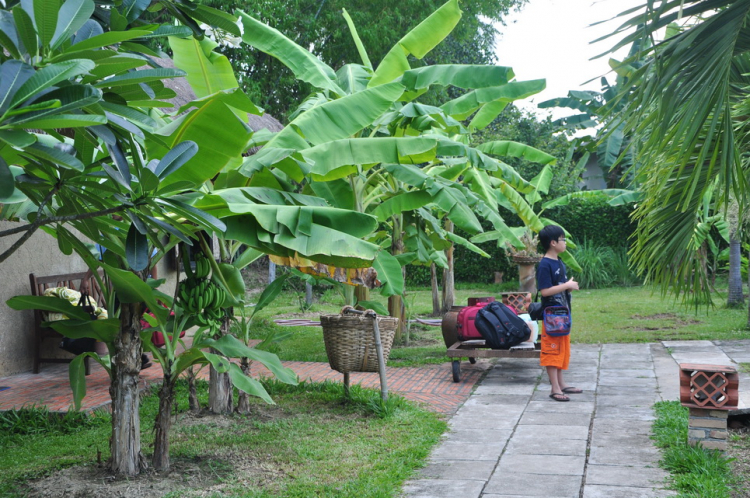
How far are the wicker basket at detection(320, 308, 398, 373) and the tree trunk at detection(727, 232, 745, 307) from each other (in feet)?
32.5

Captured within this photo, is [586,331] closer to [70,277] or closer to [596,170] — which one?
[70,277]

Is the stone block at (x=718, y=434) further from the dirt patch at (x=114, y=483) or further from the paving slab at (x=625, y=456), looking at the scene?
the dirt patch at (x=114, y=483)

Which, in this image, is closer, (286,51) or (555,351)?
(555,351)

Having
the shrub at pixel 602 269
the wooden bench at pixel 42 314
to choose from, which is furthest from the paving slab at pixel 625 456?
the shrub at pixel 602 269

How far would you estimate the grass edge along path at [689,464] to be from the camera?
4246 millimetres

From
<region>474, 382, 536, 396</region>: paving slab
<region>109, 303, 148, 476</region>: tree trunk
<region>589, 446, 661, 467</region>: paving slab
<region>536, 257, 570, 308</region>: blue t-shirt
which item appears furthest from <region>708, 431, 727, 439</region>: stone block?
<region>109, 303, 148, 476</region>: tree trunk

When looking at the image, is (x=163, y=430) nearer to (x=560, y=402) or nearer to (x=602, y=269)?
(x=560, y=402)

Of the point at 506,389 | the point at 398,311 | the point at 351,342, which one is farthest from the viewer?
the point at 398,311

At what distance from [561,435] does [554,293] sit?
1573mm

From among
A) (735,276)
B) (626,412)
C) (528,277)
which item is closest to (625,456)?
(626,412)

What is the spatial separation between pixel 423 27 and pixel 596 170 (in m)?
24.7

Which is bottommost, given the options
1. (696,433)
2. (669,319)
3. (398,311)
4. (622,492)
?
(622,492)

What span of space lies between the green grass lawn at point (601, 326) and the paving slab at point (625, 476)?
3.57 metres

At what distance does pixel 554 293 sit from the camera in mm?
6750
